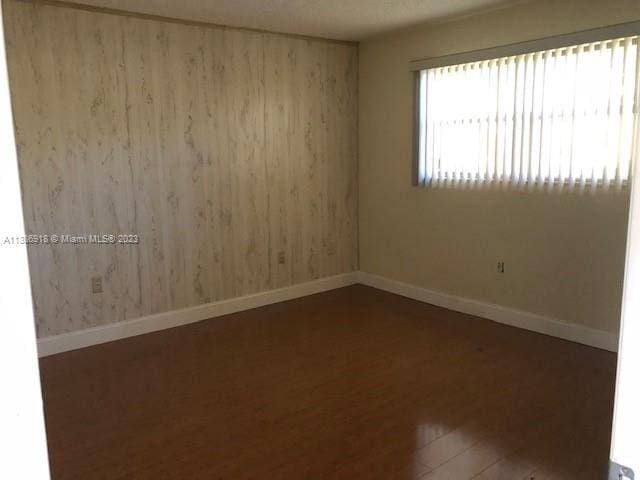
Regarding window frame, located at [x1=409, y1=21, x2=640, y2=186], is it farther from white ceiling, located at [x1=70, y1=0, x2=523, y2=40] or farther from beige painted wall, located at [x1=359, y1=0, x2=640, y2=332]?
white ceiling, located at [x1=70, y1=0, x2=523, y2=40]

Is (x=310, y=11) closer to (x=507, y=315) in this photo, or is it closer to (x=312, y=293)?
(x=312, y=293)

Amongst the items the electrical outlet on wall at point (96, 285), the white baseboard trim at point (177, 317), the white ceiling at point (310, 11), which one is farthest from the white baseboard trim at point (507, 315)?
the electrical outlet on wall at point (96, 285)

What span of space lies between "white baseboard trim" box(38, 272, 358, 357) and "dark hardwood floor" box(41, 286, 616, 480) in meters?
0.10

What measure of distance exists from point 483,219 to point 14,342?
421cm

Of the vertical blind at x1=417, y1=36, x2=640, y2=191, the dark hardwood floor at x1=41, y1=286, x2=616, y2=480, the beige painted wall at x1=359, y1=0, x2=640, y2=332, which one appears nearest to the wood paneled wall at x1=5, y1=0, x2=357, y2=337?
the beige painted wall at x1=359, y1=0, x2=640, y2=332

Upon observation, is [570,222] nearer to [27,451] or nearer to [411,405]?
[411,405]

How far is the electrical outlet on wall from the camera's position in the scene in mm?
3967

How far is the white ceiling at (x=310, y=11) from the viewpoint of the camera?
371 centimetres

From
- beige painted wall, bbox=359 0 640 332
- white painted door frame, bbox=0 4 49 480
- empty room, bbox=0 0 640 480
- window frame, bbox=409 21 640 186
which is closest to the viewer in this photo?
white painted door frame, bbox=0 4 49 480

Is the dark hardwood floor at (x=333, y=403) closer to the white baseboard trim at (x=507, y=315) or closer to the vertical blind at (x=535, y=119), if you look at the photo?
the white baseboard trim at (x=507, y=315)

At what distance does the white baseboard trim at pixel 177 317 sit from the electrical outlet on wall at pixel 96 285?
30 cm

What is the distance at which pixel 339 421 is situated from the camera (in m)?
2.81

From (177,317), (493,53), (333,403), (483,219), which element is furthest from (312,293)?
(493,53)

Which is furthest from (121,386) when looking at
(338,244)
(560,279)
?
(560,279)
